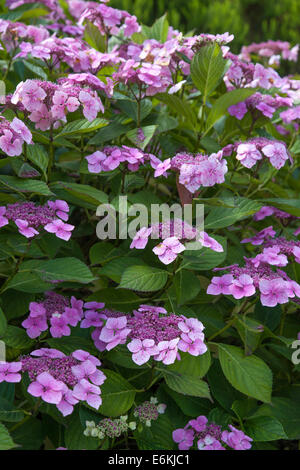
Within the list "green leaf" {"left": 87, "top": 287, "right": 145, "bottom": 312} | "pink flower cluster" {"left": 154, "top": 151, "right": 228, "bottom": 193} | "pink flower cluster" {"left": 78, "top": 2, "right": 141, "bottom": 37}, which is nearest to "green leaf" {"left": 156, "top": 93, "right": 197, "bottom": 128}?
"pink flower cluster" {"left": 154, "top": 151, "right": 228, "bottom": 193}

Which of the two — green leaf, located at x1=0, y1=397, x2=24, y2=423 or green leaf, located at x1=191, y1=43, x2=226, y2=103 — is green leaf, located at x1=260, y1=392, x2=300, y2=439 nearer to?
green leaf, located at x1=0, y1=397, x2=24, y2=423

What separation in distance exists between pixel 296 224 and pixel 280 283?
3.19ft

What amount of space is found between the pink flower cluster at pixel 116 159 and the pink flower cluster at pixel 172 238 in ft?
0.68

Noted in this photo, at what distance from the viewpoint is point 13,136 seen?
1351mm

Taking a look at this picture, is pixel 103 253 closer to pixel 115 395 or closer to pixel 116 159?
pixel 116 159

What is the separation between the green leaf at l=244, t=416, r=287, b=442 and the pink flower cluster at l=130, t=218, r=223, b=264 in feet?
1.51

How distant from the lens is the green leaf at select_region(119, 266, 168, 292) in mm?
1378

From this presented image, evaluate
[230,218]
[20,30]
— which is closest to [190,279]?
[230,218]

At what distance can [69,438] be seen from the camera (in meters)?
1.37

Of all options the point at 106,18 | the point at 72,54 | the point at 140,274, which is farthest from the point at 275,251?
the point at 106,18

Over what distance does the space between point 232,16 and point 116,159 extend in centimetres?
591

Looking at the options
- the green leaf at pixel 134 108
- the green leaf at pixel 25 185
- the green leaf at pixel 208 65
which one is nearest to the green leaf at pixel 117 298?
the green leaf at pixel 25 185
